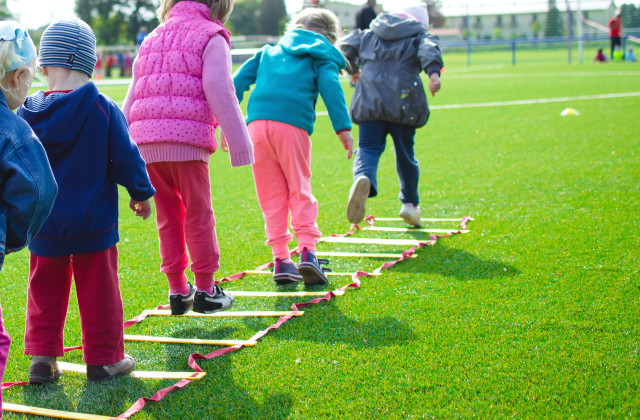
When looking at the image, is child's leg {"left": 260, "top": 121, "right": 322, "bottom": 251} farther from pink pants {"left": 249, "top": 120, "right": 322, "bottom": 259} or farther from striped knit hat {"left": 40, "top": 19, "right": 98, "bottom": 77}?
striped knit hat {"left": 40, "top": 19, "right": 98, "bottom": 77}

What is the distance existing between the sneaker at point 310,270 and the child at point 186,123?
0.63m

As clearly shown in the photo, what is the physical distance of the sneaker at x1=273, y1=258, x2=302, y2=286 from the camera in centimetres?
426

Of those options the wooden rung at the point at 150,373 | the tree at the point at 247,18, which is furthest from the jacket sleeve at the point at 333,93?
the tree at the point at 247,18

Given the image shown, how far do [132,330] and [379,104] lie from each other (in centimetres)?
273

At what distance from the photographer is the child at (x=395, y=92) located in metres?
5.35

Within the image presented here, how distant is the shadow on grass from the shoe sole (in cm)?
50

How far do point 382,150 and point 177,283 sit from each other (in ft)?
7.98

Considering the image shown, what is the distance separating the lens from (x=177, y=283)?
3.71m

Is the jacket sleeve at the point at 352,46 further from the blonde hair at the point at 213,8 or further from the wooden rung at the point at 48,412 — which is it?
Result: the wooden rung at the point at 48,412

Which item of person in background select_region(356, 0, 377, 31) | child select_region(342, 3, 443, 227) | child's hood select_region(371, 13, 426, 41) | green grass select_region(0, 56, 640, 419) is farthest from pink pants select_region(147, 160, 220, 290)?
person in background select_region(356, 0, 377, 31)

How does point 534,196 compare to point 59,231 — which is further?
point 534,196

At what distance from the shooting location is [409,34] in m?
5.43

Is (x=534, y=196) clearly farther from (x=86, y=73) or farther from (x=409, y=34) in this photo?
(x=86, y=73)

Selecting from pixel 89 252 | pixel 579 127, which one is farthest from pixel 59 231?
pixel 579 127
